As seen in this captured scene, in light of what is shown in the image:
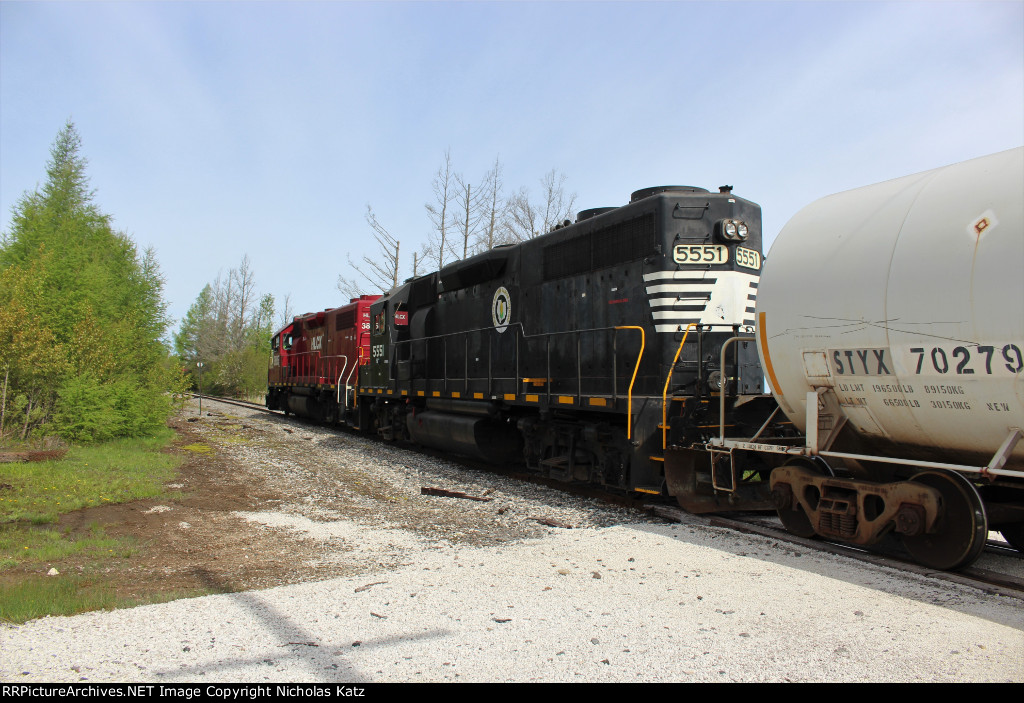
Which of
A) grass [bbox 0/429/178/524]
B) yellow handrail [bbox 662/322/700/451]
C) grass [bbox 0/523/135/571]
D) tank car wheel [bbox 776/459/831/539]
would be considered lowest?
grass [bbox 0/523/135/571]

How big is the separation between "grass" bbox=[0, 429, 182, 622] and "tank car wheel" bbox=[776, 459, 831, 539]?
5.45m

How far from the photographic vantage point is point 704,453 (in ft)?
23.4

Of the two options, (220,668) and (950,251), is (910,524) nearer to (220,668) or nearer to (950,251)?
(950,251)

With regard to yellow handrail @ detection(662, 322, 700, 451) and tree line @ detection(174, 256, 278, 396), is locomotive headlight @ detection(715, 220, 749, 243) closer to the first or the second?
yellow handrail @ detection(662, 322, 700, 451)

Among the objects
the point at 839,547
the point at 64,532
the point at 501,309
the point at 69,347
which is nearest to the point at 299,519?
the point at 64,532

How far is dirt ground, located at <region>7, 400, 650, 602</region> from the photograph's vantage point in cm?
547

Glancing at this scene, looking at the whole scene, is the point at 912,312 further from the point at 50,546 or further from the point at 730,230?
the point at 50,546

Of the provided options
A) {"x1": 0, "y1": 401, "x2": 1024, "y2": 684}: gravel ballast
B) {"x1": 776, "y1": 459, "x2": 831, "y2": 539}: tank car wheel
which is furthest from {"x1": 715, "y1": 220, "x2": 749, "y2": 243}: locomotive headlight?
{"x1": 0, "y1": 401, "x2": 1024, "y2": 684}: gravel ballast

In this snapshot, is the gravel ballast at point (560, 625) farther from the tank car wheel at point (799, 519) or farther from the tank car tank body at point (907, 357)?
the tank car tank body at point (907, 357)

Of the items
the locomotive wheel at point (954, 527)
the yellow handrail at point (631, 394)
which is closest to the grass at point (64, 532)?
the yellow handrail at point (631, 394)

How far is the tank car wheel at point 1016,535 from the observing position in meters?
5.61

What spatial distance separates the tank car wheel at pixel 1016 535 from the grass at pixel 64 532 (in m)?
6.91

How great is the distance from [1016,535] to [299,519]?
23.5ft

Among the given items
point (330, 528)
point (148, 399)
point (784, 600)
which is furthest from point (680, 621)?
point (148, 399)
